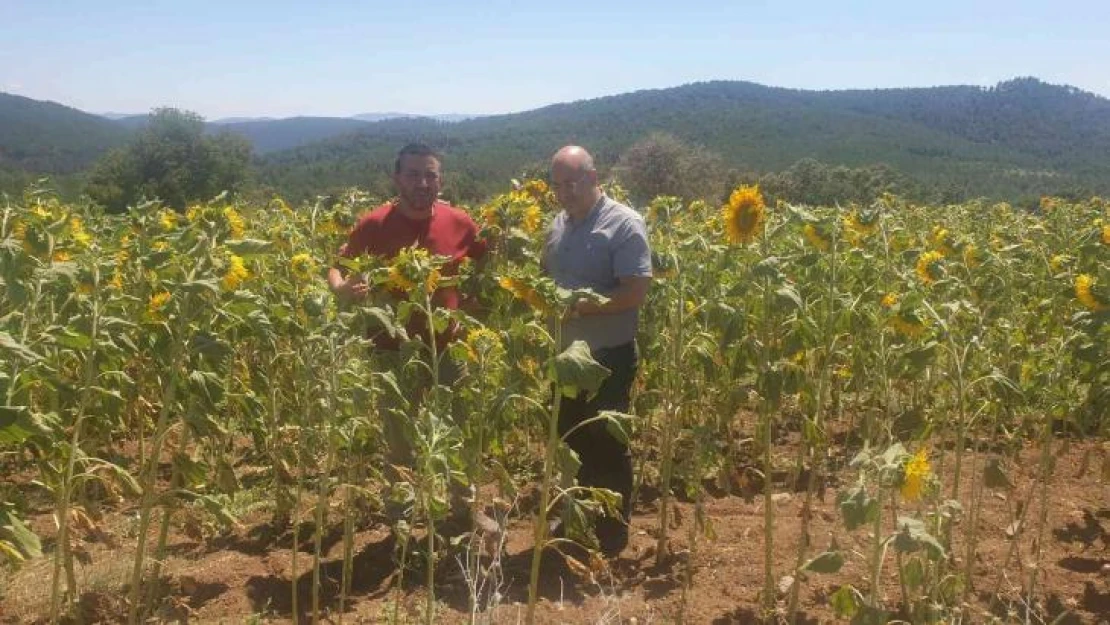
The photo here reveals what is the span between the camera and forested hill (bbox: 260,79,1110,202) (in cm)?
7275

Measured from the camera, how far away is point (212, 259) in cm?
232

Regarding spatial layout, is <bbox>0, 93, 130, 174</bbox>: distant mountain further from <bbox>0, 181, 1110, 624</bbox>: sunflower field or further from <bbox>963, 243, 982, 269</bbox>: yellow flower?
<bbox>963, 243, 982, 269</bbox>: yellow flower

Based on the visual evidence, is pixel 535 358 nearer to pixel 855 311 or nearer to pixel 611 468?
pixel 611 468

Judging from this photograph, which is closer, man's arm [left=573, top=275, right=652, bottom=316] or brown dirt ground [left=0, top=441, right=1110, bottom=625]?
brown dirt ground [left=0, top=441, right=1110, bottom=625]

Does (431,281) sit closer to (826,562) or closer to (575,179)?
(575,179)

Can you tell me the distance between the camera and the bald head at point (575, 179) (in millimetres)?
3586

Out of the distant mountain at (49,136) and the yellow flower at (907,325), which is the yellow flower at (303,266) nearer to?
the yellow flower at (907,325)

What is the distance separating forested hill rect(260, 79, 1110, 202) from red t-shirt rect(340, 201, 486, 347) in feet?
170

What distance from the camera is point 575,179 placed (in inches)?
141

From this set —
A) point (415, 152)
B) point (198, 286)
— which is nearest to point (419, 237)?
point (415, 152)

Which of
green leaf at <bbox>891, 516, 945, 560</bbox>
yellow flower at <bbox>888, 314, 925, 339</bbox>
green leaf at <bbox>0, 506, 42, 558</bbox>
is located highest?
yellow flower at <bbox>888, 314, 925, 339</bbox>

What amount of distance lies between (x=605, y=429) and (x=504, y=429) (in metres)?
0.71

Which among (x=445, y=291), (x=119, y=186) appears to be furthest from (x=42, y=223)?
(x=119, y=186)

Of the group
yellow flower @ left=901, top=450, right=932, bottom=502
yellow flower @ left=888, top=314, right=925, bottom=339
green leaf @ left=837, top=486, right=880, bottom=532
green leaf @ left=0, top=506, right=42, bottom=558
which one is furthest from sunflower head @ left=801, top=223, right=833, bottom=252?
green leaf @ left=0, top=506, right=42, bottom=558
